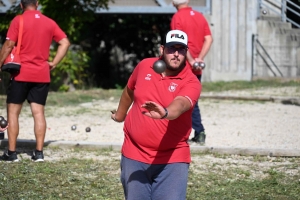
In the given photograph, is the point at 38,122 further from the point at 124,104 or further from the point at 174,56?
the point at 174,56

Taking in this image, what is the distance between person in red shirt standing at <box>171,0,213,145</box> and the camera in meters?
9.66

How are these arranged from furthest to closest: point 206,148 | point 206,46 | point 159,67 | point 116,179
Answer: point 206,46 → point 206,148 → point 116,179 → point 159,67

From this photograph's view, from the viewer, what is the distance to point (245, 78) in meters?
20.5

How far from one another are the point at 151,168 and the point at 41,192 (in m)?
2.49

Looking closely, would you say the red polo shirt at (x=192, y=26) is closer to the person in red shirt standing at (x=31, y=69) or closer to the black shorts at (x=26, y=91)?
the person in red shirt standing at (x=31, y=69)

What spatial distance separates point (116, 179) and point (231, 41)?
42.1 ft

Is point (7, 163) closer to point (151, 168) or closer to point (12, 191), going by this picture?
point (12, 191)

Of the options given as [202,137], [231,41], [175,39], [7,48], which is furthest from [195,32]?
[231,41]

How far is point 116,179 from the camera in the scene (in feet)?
26.3

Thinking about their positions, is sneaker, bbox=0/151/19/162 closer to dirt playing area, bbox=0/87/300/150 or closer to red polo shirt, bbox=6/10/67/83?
red polo shirt, bbox=6/10/67/83

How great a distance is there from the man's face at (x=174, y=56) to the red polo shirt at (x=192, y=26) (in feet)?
14.0

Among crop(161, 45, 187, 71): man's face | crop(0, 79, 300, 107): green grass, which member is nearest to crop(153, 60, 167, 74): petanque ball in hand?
crop(161, 45, 187, 71): man's face

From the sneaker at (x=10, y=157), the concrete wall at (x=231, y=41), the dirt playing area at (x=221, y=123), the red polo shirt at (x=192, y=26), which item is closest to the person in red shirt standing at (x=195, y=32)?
the red polo shirt at (x=192, y=26)

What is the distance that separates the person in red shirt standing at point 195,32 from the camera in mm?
9664
